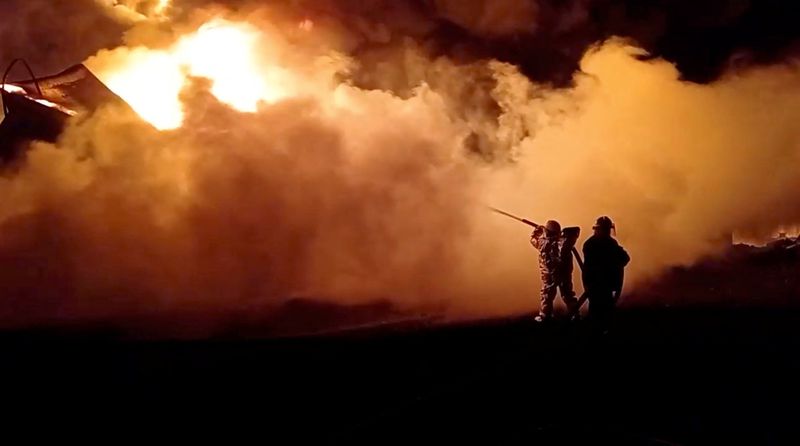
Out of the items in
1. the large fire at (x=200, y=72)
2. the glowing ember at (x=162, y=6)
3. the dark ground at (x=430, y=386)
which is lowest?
the dark ground at (x=430, y=386)

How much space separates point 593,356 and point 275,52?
22.4 ft

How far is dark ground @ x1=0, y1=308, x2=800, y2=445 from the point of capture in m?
5.01

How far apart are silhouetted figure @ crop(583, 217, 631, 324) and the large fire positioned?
5351mm

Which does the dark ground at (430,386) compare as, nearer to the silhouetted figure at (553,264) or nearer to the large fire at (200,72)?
the silhouetted figure at (553,264)

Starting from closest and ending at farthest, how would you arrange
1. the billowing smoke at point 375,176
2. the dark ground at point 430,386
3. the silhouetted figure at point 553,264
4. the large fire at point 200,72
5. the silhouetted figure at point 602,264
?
the dark ground at point 430,386
the silhouetted figure at point 602,264
the silhouetted figure at point 553,264
the billowing smoke at point 375,176
the large fire at point 200,72

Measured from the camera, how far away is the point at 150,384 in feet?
21.4

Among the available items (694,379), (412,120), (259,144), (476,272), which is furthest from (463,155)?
(694,379)

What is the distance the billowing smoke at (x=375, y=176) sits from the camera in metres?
9.82

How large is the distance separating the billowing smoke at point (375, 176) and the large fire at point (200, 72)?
0.07 metres

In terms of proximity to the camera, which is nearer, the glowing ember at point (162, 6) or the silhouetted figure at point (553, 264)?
the silhouetted figure at point (553, 264)

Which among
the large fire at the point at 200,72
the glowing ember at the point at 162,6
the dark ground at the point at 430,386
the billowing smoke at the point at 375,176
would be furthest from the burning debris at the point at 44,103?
the dark ground at the point at 430,386

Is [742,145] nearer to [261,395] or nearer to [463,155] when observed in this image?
[463,155]

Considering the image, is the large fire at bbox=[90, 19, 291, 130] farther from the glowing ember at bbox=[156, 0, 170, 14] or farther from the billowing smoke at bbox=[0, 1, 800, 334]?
the glowing ember at bbox=[156, 0, 170, 14]

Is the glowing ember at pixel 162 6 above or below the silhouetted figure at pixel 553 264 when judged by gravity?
above
